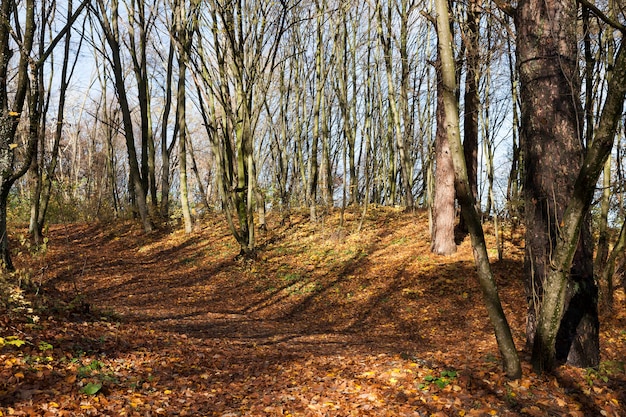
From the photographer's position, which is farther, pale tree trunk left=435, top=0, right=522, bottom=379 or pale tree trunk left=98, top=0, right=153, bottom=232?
pale tree trunk left=98, top=0, right=153, bottom=232

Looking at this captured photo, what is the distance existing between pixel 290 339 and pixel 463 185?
4.16 metres

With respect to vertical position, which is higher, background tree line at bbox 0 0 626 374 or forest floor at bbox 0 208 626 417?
background tree line at bbox 0 0 626 374

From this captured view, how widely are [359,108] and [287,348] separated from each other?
1932cm

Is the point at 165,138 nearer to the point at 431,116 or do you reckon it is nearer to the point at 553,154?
the point at 431,116

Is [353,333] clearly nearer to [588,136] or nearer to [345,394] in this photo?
[345,394]

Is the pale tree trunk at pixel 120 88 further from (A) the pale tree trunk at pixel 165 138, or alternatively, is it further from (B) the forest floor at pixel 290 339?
(B) the forest floor at pixel 290 339

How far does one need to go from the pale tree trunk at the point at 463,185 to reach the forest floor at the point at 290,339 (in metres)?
0.39

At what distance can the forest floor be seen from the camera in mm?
3668

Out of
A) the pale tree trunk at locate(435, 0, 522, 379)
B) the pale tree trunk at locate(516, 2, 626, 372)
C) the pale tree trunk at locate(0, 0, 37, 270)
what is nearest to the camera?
the pale tree trunk at locate(516, 2, 626, 372)

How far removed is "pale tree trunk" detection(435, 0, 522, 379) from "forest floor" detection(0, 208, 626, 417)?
389 mm

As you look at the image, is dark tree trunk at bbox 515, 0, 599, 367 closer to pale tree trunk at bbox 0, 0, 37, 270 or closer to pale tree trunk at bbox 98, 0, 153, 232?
pale tree trunk at bbox 0, 0, 37, 270

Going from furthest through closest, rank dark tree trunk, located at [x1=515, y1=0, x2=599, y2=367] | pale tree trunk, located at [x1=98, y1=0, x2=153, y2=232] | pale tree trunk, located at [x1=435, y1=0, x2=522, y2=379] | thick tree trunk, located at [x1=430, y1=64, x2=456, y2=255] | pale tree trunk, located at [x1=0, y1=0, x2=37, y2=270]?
pale tree trunk, located at [x1=98, y1=0, x2=153, y2=232] → thick tree trunk, located at [x1=430, y1=64, x2=456, y2=255] → pale tree trunk, located at [x1=0, y1=0, x2=37, y2=270] → dark tree trunk, located at [x1=515, y1=0, x2=599, y2=367] → pale tree trunk, located at [x1=435, y1=0, x2=522, y2=379]

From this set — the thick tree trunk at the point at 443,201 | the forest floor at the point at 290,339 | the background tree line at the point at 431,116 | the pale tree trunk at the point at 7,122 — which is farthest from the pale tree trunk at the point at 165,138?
the thick tree trunk at the point at 443,201

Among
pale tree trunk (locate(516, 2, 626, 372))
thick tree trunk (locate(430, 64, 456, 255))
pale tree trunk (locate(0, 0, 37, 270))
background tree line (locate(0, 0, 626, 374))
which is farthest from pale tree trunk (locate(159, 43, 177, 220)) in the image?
pale tree trunk (locate(516, 2, 626, 372))
